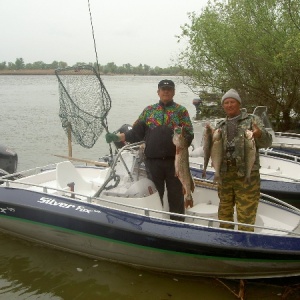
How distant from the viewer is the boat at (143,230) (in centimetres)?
447

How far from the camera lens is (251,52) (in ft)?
43.3

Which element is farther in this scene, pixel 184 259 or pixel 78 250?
pixel 78 250

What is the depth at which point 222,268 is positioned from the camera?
4652mm

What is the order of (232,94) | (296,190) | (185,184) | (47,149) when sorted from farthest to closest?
(47,149)
(296,190)
(185,184)
(232,94)

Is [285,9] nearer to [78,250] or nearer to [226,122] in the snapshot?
[226,122]

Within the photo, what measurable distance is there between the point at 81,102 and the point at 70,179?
1.29 m

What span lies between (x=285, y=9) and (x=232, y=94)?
8680 mm

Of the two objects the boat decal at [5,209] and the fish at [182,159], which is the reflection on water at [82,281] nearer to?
the boat decal at [5,209]

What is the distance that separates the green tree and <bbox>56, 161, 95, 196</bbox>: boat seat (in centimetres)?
712

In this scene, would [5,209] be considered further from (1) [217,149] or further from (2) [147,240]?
(1) [217,149]

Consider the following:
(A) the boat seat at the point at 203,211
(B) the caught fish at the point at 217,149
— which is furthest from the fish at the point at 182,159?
(A) the boat seat at the point at 203,211

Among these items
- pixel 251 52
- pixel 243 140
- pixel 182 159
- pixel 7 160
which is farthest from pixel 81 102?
pixel 251 52

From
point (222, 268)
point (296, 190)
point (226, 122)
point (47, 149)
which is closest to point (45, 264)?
point (222, 268)

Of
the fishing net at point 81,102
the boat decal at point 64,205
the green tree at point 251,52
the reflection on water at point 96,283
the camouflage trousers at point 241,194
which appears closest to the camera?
the camouflage trousers at point 241,194
